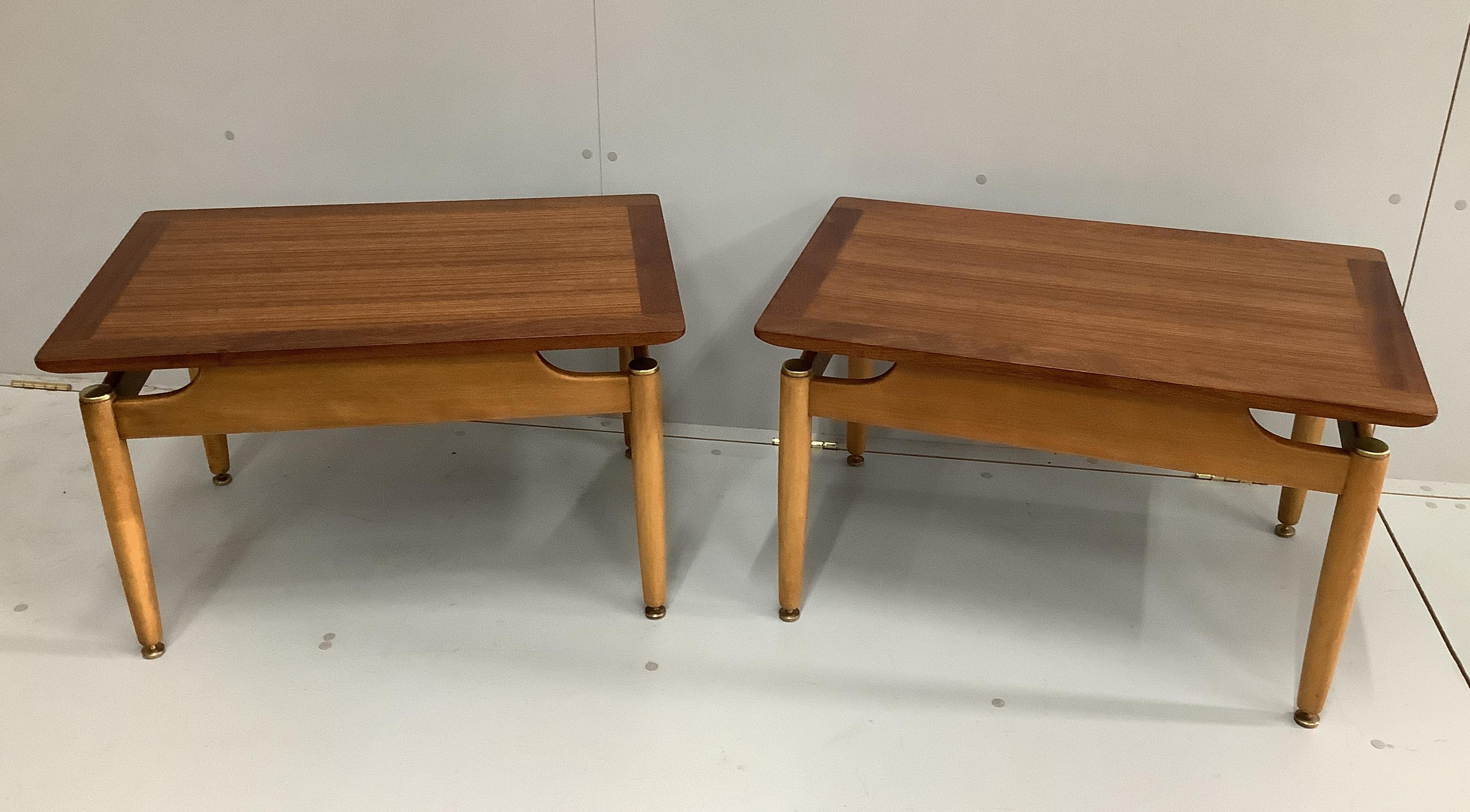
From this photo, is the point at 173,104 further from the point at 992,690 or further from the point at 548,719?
the point at 992,690

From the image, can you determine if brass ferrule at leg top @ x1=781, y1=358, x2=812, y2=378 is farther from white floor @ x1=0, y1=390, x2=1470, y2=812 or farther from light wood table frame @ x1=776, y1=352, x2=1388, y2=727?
white floor @ x1=0, y1=390, x2=1470, y2=812

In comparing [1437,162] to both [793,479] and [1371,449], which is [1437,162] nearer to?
[1371,449]

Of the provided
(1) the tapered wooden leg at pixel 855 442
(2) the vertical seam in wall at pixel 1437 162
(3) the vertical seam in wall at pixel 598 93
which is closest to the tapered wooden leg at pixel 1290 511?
(2) the vertical seam in wall at pixel 1437 162

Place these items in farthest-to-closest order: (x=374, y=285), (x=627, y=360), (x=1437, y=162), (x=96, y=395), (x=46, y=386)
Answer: (x=46, y=386)
(x=627, y=360)
(x=1437, y=162)
(x=374, y=285)
(x=96, y=395)

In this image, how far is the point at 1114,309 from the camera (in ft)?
4.93

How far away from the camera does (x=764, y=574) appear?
1.79 meters

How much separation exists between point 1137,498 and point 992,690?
579mm

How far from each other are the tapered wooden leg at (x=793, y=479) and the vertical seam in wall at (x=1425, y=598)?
2.96 feet

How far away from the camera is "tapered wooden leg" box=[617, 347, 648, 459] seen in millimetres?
1672

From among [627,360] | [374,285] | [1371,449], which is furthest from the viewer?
[627,360]

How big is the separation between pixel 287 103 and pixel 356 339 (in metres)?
0.79

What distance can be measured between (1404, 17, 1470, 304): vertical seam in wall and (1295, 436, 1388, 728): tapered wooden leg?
0.58 meters

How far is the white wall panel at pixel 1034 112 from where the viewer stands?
1710 millimetres

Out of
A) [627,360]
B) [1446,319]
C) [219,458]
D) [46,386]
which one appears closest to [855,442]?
[627,360]
